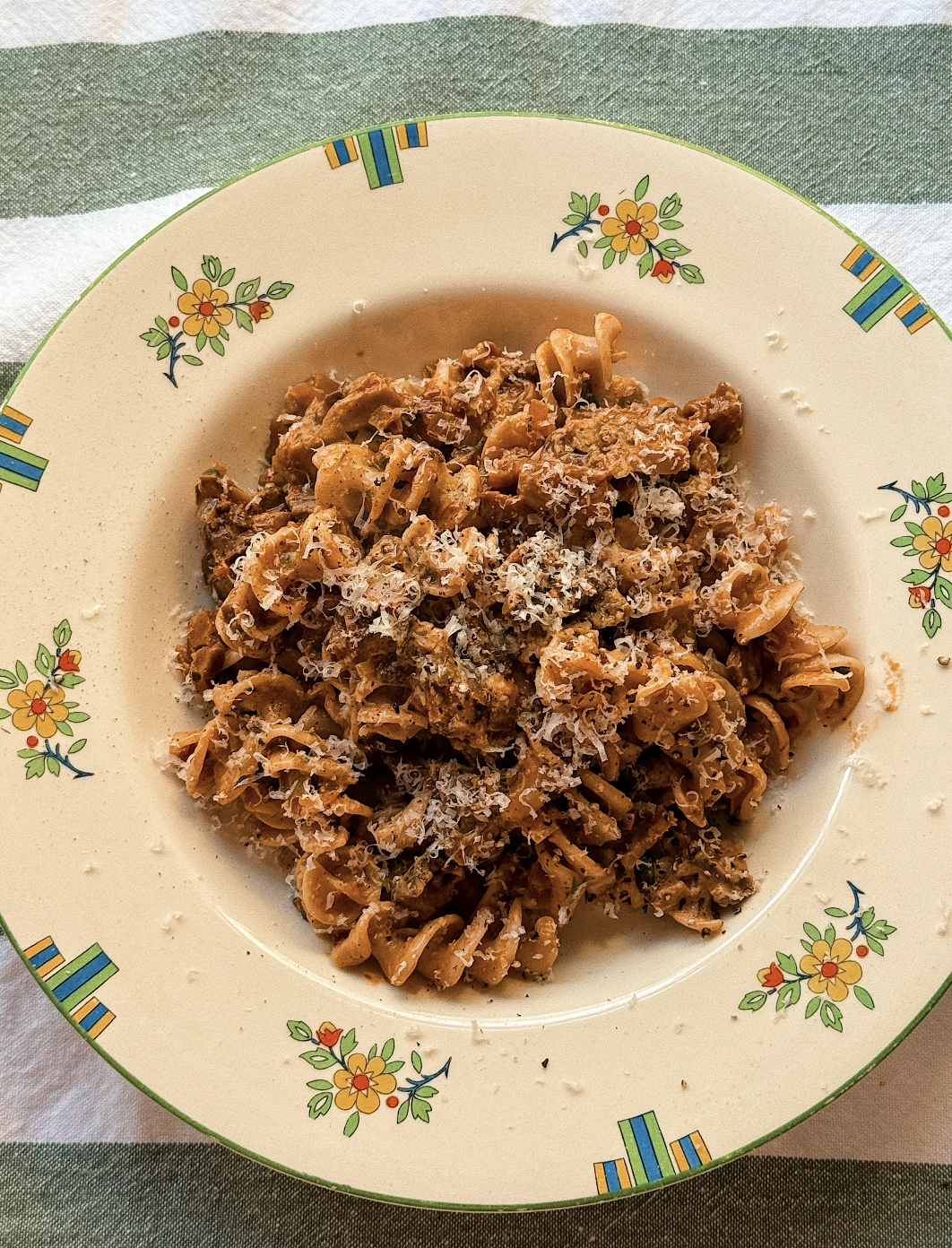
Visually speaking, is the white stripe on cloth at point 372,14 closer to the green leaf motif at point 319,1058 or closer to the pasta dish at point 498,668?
the pasta dish at point 498,668

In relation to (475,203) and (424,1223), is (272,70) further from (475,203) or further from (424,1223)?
(424,1223)

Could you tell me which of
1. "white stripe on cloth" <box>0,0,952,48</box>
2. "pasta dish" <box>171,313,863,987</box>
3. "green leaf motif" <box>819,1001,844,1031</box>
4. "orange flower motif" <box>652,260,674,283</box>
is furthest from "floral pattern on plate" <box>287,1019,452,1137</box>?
"white stripe on cloth" <box>0,0,952,48</box>

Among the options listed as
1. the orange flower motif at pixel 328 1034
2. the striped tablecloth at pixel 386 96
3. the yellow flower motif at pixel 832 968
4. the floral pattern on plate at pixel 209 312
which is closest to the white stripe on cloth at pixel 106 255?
the striped tablecloth at pixel 386 96

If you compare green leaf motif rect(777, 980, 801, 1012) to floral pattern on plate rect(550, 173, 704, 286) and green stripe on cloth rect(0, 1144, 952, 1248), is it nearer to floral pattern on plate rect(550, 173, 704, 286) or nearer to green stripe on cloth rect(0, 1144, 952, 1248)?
green stripe on cloth rect(0, 1144, 952, 1248)

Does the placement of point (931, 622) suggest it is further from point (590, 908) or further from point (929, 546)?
point (590, 908)

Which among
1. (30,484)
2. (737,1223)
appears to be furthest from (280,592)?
(737,1223)

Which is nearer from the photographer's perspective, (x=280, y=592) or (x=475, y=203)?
(x=280, y=592)
